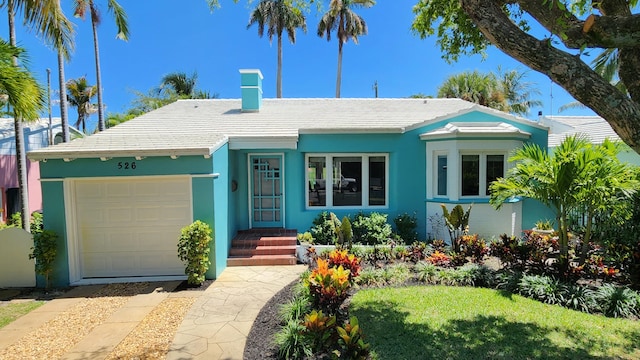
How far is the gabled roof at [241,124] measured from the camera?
26.8ft

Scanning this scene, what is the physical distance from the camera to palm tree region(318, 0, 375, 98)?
29653mm

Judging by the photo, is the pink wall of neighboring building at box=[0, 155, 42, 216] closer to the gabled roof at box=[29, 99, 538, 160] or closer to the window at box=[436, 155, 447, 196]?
the gabled roof at box=[29, 99, 538, 160]

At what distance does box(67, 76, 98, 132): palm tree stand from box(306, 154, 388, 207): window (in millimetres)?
33025

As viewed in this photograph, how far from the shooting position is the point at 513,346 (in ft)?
15.6

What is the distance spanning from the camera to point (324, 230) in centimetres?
1070

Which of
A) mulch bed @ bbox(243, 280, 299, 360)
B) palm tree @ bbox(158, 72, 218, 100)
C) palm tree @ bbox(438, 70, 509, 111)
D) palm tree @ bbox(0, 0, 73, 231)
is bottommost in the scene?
mulch bed @ bbox(243, 280, 299, 360)

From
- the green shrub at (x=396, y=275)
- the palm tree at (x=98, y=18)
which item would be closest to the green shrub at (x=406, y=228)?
the green shrub at (x=396, y=275)

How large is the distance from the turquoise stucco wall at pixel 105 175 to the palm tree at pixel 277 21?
23129 mm

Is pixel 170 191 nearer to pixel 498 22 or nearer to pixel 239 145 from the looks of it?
pixel 239 145

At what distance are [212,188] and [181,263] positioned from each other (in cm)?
236

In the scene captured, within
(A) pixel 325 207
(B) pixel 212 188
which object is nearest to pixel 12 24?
(B) pixel 212 188

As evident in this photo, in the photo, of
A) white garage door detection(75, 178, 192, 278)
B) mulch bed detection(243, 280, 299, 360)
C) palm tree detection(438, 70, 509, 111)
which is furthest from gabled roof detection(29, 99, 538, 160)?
palm tree detection(438, 70, 509, 111)

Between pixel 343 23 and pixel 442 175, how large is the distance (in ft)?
79.9

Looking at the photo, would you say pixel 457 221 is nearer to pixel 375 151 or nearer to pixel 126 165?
pixel 375 151
